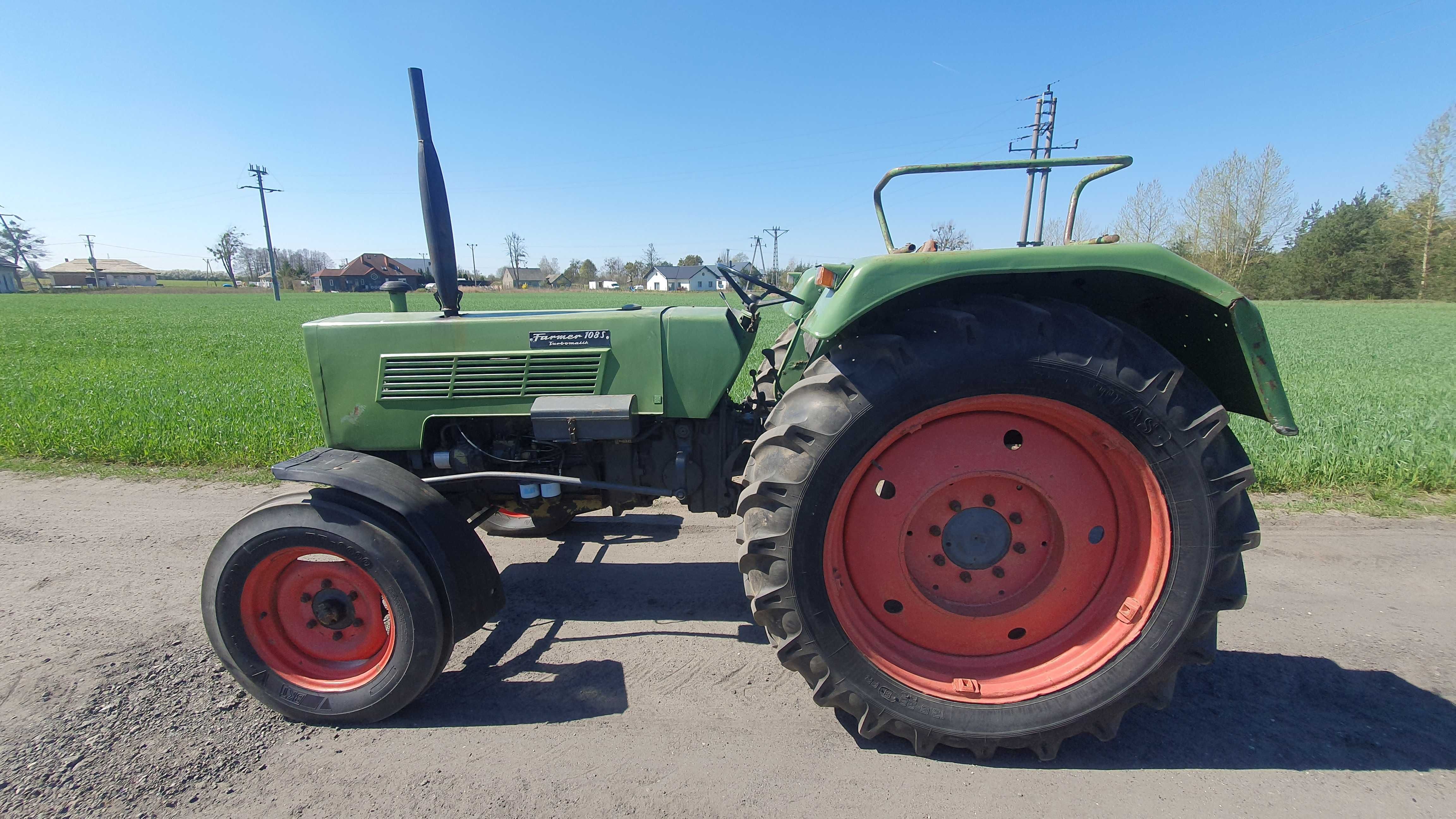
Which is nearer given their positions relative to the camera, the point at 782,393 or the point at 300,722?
the point at 300,722

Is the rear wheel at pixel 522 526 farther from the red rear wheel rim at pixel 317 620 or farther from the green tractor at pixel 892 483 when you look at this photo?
the red rear wheel rim at pixel 317 620

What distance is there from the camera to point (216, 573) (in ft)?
6.83

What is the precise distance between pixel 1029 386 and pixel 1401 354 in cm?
1744

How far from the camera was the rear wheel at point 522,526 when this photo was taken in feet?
11.9

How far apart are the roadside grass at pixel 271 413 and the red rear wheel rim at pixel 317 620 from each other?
2238mm

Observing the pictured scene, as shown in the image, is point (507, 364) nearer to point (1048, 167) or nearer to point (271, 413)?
point (1048, 167)

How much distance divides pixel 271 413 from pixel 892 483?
657 cm

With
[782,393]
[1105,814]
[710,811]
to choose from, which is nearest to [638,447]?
[782,393]

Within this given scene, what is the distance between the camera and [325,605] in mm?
2162

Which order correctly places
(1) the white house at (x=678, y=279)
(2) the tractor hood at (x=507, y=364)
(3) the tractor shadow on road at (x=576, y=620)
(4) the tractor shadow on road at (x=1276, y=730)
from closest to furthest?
(4) the tractor shadow on road at (x=1276, y=730), (3) the tractor shadow on road at (x=576, y=620), (2) the tractor hood at (x=507, y=364), (1) the white house at (x=678, y=279)

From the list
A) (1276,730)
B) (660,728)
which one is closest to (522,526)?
(660,728)

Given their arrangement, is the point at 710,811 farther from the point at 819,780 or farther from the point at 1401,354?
the point at 1401,354

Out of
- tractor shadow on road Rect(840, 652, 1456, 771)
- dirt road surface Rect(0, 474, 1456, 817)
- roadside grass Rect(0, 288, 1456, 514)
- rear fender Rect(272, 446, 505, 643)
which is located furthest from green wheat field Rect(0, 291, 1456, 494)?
rear fender Rect(272, 446, 505, 643)

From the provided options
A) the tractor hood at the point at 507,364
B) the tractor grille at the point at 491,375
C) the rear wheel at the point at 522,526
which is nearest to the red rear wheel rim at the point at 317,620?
the tractor hood at the point at 507,364
